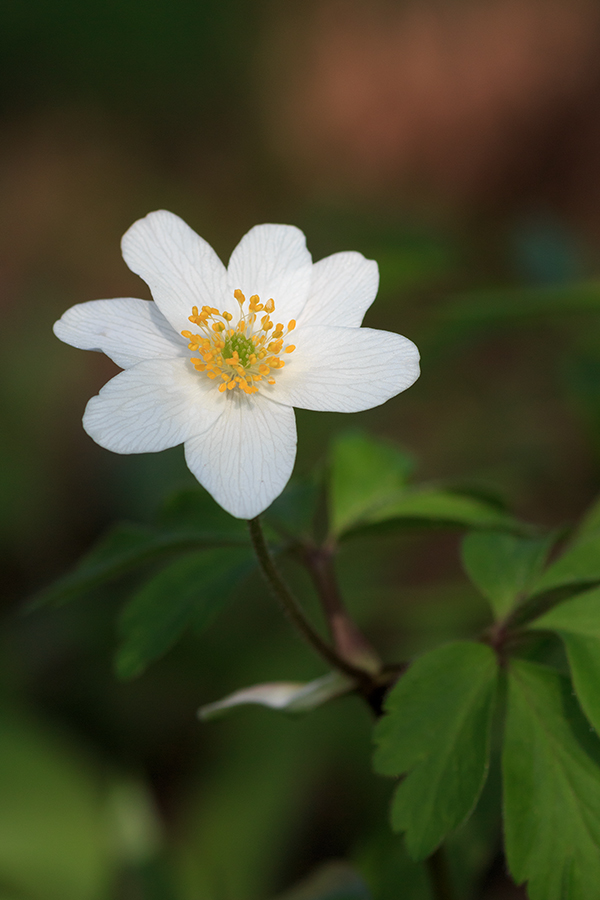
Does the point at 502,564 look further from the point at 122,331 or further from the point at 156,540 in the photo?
the point at 122,331

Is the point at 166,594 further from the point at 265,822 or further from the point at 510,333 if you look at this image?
the point at 510,333

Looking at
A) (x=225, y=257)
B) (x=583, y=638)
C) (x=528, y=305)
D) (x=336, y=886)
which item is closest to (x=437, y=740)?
(x=583, y=638)

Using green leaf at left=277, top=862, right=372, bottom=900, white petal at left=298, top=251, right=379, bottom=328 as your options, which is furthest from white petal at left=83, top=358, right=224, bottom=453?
green leaf at left=277, top=862, right=372, bottom=900

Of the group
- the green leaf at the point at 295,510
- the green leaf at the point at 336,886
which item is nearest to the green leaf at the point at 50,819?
the green leaf at the point at 336,886

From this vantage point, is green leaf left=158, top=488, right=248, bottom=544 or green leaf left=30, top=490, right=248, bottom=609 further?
green leaf left=158, top=488, right=248, bottom=544

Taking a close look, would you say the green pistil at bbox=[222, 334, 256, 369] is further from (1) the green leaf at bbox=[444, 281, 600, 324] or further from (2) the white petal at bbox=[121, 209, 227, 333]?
(1) the green leaf at bbox=[444, 281, 600, 324]
